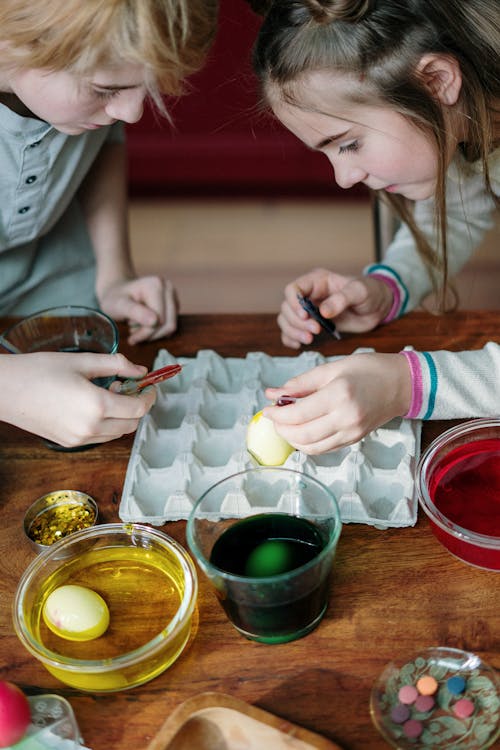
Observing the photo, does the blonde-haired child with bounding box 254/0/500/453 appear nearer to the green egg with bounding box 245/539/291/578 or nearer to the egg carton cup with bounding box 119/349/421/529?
the egg carton cup with bounding box 119/349/421/529

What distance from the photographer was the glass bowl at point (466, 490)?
31.8 inches

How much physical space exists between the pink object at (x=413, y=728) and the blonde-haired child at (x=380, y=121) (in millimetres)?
317

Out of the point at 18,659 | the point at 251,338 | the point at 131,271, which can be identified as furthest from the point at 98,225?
the point at 18,659

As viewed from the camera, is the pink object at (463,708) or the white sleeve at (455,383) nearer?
the pink object at (463,708)

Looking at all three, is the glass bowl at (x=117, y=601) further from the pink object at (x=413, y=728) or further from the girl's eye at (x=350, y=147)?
the girl's eye at (x=350, y=147)

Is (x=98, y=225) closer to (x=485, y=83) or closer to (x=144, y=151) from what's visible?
(x=485, y=83)

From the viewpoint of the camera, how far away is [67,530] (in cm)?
91

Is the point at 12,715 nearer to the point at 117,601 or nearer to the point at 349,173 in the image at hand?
the point at 117,601

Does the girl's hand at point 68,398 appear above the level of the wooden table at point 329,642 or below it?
above

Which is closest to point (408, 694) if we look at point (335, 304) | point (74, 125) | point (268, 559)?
point (268, 559)

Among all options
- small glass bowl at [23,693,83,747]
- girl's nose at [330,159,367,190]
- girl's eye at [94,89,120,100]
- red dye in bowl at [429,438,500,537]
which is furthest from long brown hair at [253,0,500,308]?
small glass bowl at [23,693,83,747]

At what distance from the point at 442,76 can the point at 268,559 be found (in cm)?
66

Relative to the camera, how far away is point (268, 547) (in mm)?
804

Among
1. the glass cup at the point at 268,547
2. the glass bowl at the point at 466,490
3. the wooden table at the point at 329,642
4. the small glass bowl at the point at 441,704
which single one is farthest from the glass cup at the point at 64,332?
the small glass bowl at the point at 441,704
